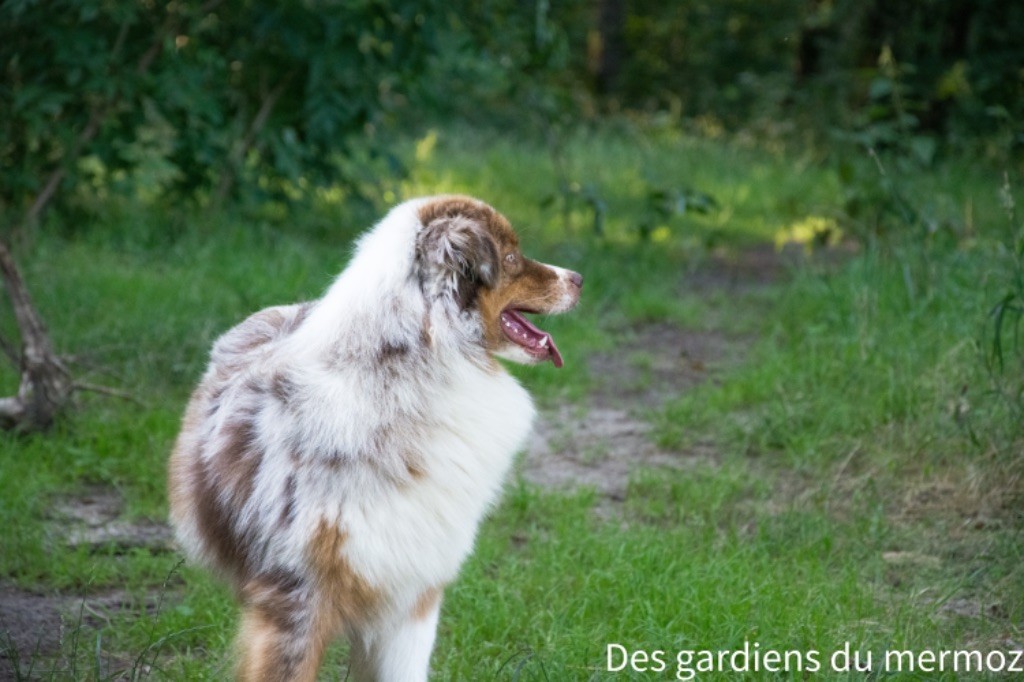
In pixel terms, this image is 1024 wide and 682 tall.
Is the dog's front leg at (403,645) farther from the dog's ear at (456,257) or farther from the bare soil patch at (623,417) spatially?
the bare soil patch at (623,417)

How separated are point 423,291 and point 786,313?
459 centimetres

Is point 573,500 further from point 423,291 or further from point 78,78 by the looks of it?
point 78,78

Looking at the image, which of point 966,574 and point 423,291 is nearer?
point 423,291

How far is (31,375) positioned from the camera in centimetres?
494

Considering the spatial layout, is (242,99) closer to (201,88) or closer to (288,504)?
(201,88)

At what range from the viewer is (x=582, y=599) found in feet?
13.2

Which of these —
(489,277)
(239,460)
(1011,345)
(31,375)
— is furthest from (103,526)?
(1011,345)

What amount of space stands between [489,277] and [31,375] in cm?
274

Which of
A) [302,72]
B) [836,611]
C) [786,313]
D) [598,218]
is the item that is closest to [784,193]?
[598,218]

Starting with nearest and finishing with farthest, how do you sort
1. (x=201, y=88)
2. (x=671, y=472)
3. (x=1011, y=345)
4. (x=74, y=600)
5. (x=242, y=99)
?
(x=74, y=600)
(x=671, y=472)
(x=1011, y=345)
(x=201, y=88)
(x=242, y=99)

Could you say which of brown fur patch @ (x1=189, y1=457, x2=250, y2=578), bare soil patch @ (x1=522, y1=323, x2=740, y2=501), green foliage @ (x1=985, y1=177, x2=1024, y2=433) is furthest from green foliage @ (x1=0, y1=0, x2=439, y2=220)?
brown fur patch @ (x1=189, y1=457, x2=250, y2=578)

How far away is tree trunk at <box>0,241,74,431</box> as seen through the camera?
491cm

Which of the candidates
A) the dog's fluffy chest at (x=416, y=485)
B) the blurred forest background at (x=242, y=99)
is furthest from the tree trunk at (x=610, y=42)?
the dog's fluffy chest at (x=416, y=485)

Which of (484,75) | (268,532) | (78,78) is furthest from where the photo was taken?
(484,75)
